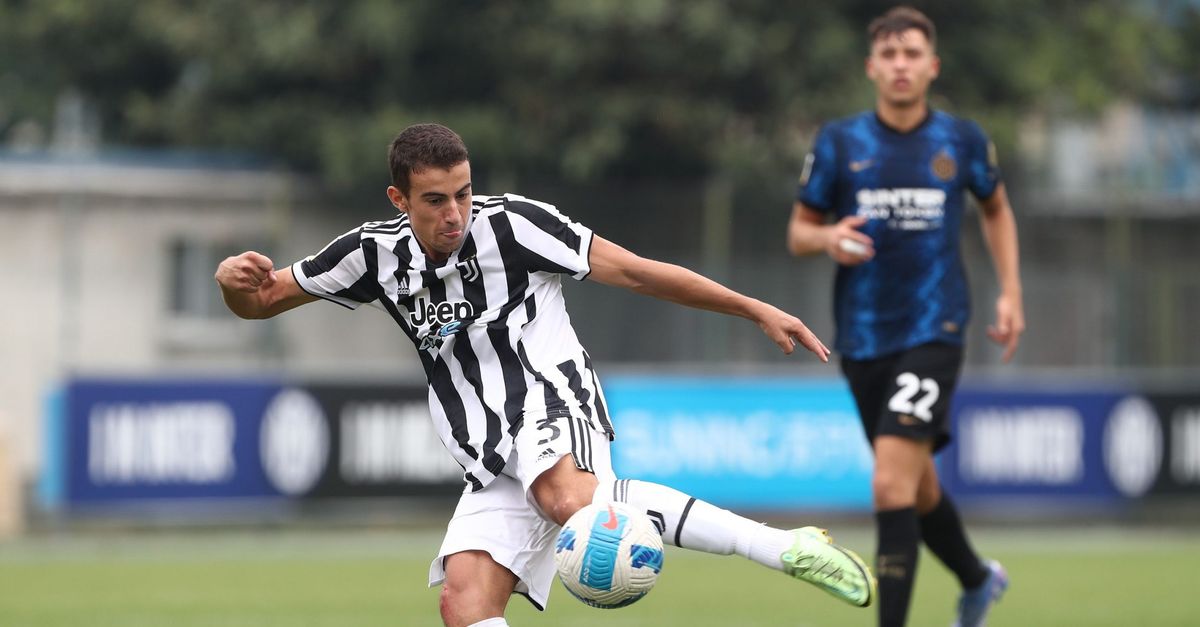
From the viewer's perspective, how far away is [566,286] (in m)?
16.7

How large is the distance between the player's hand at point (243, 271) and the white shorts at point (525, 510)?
3.16 feet

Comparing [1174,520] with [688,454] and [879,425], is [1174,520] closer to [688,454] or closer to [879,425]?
[688,454]

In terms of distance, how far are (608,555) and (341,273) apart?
54.5 inches

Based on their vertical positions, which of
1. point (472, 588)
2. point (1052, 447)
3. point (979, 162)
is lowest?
point (1052, 447)

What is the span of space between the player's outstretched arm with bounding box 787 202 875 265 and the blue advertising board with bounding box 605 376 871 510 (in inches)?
315

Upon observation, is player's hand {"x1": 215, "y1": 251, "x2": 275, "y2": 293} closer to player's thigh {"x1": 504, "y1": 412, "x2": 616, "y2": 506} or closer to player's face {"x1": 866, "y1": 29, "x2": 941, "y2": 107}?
player's thigh {"x1": 504, "y1": 412, "x2": 616, "y2": 506}

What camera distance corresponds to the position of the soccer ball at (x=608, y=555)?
17.1ft

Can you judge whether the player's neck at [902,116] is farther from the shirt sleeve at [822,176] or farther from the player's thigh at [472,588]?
the player's thigh at [472,588]

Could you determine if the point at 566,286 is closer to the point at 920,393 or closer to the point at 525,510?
the point at 920,393

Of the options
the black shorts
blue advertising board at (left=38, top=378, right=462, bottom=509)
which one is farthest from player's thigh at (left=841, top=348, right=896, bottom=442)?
blue advertising board at (left=38, top=378, right=462, bottom=509)

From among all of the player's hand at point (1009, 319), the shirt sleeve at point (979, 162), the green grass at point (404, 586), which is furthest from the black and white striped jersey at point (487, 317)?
the green grass at point (404, 586)

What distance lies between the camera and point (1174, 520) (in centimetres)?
1653

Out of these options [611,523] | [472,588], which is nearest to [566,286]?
[472,588]

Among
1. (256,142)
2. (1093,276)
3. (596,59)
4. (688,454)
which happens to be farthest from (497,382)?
(256,142)
